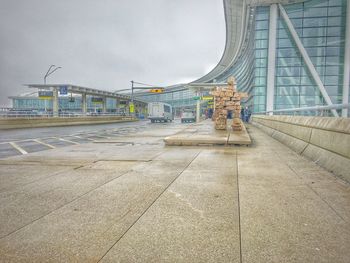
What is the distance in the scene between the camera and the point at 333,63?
96.2 ft

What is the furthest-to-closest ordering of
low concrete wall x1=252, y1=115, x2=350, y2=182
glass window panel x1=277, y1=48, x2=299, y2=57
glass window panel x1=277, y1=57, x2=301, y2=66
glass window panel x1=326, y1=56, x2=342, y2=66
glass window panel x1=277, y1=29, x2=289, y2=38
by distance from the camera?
glass window panel x1=277, y1=29, x2=289, y2=38
glass window panel x1=277, y1=48, x2=299, y2=57
glass window panel x1=277, y1=57, x2=301, y2=66
glass window panel x1=326, y1=56, x2=342, y2=66
low concrete wall x1=252, y1=115, x2=350, y2=182

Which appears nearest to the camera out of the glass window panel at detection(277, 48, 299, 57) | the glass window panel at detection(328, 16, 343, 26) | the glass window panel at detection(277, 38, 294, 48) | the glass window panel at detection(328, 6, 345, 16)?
the glass window panel at detection(328, 6, 345, 16)

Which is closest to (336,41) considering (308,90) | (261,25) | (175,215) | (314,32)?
(314,32)

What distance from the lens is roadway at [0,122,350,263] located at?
2090 millimetres

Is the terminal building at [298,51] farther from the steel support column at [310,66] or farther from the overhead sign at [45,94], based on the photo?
the overhead sign at [45,94]

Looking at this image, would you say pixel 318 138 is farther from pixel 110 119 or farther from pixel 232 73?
pixel 232 73

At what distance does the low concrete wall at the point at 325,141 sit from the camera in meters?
4.38

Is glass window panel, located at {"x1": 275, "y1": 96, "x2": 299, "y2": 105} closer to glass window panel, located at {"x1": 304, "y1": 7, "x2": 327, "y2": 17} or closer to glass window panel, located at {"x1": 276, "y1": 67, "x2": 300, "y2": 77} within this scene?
glass window panel, located at {"x1": 276, "y1": 67, "x2": 300, "y2": 77}

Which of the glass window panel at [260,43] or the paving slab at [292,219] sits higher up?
the glass window panel at [260,43]

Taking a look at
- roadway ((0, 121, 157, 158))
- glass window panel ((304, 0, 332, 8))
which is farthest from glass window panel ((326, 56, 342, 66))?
roadway ((0, 121, 157, 158))

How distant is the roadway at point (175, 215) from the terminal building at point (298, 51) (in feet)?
91.8

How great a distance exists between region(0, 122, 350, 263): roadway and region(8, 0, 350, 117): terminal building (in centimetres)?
2797

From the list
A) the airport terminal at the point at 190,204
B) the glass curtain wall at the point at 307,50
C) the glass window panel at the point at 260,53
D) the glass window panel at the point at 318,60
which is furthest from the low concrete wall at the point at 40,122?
the glass window panel at the point at 318,60

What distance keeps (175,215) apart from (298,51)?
3288 centimetres
